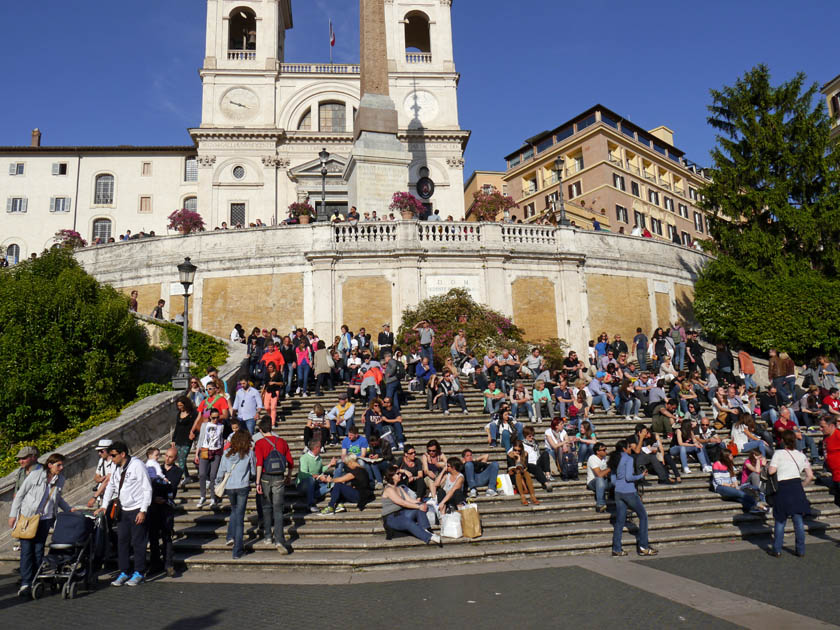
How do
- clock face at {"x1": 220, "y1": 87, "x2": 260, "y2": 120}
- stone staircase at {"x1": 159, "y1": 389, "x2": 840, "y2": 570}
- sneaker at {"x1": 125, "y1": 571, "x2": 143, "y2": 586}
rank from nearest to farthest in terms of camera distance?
sneaker at {"x1": 125, "y1": 571, "x2": 143, "y2": 586} → stone staircase at {"x1": 159, "y1": 389, "x2": 840, "y2": 570} → clock face at {"x1": 220, "y1": 87, "x2": 260, "y2": 120}

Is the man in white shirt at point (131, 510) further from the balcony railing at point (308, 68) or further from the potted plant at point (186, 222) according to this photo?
the balcony railing at point (308, 68)

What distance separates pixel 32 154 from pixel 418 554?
48.5 meters

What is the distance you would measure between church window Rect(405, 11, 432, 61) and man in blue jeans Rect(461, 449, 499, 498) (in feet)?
123

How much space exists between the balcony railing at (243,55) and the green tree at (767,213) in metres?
29.3

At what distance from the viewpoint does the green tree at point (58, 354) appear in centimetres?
1516

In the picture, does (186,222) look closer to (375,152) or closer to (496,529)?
(375,152)

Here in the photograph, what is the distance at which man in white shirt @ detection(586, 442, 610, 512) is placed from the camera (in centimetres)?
1044

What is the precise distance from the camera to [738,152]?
999 inches

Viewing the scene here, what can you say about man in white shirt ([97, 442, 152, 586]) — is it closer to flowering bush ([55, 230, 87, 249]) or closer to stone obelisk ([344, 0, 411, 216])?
stone obelisk ([344, 0, 411, 216])

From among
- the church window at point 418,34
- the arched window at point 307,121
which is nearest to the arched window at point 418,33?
the church window at point 418,34

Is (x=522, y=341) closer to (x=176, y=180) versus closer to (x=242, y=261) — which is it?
(x=242, y=261)

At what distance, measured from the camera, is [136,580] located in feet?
26.1

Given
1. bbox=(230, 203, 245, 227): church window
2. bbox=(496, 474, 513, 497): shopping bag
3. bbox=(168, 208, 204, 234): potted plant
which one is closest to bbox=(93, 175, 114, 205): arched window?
bbox=(230, 203, 245, 227): church window

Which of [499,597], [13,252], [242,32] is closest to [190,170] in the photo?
[242,32]
